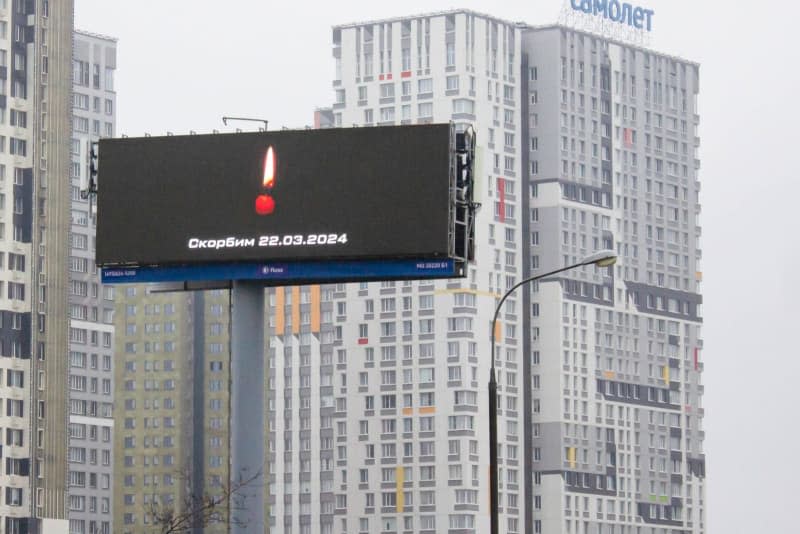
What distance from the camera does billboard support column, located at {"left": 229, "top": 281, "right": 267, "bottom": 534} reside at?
68000 millimetres

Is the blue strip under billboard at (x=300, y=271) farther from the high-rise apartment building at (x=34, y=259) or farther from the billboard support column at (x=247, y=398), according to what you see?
the high-rise apartment building at (x=34, y=259)

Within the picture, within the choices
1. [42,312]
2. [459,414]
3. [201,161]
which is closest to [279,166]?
[201,161]

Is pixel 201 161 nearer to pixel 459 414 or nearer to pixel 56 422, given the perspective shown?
pixel 56 422

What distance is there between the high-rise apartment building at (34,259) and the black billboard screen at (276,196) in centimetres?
9323

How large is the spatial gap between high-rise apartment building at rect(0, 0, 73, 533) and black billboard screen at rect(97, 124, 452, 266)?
306 ft

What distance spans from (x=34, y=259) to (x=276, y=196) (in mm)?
99429

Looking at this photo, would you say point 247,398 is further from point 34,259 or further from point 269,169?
point 34,259

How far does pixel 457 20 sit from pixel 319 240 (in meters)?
129

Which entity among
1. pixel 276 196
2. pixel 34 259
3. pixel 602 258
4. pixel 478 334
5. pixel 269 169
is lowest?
pixel 602 258

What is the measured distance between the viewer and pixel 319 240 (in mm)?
65938

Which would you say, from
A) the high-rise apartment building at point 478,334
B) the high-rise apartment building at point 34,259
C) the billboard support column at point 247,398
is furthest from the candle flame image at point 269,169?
the high-rise apartment building at point 478,334

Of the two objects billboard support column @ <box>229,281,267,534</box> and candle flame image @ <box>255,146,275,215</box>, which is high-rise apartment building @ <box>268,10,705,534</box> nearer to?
billboard support column @ <box>229,281,267,534</box>

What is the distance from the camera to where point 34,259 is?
164 metres

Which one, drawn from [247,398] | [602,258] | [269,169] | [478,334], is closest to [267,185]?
[269,169]
